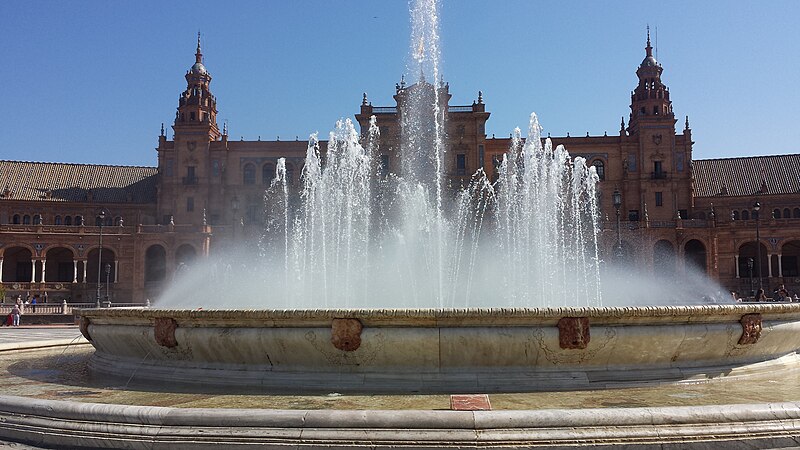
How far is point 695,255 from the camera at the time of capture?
5512 cm

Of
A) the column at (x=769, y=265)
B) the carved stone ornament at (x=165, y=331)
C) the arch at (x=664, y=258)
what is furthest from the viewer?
the arch at (x=664, y=258)

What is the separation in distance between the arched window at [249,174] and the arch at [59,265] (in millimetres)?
15630

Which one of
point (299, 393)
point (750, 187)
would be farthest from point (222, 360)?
point (750, 187)

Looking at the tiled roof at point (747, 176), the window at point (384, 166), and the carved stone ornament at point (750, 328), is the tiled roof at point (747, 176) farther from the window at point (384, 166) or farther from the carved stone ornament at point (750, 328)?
the carved stone ornament at point (750, 328)

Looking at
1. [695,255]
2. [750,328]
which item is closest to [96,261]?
[695,255]

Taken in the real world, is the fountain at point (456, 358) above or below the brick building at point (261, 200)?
below

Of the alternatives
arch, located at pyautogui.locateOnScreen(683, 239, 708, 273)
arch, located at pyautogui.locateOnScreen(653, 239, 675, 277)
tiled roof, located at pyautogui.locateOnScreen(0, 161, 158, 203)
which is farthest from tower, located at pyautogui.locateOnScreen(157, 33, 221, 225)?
arch, located at pyautogui.locateOnScreen(683, 239, 708, 273)

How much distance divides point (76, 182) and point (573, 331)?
207ft

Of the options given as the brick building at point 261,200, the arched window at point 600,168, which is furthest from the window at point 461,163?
the arched window at point 600,168

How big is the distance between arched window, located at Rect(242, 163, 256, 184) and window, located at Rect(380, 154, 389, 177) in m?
12.1

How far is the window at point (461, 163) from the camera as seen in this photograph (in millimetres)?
57438

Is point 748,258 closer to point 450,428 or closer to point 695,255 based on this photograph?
point 695,255

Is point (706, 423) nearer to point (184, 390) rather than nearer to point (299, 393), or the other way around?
point (299, 393)

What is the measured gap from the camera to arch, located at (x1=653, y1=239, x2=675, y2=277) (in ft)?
171
